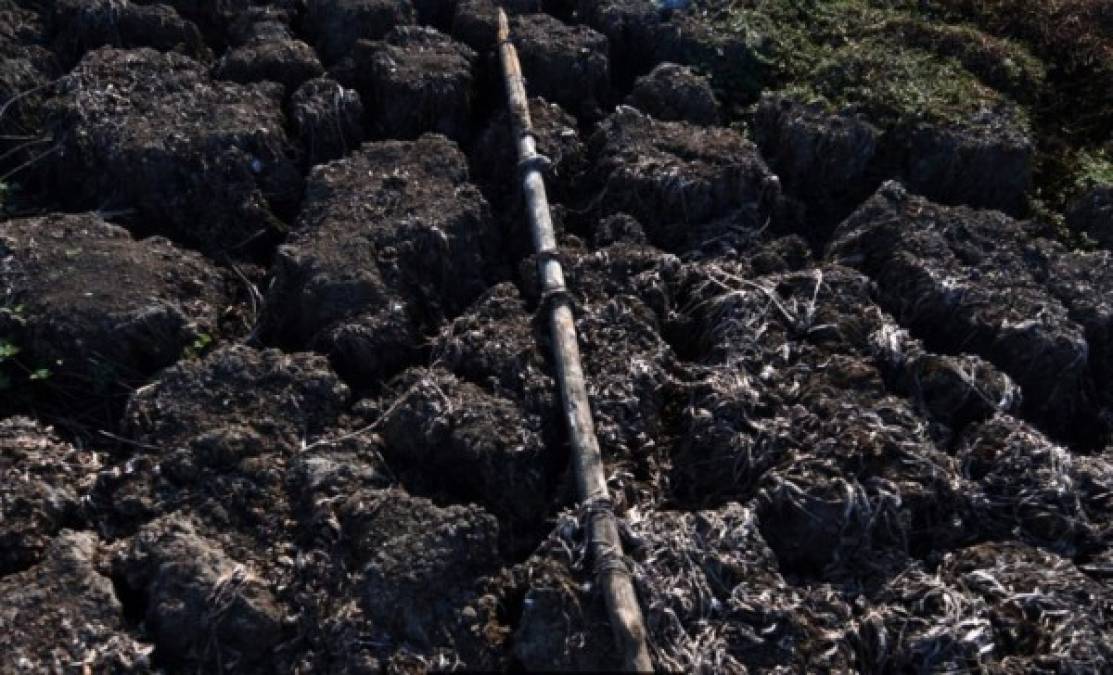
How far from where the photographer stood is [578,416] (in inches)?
136

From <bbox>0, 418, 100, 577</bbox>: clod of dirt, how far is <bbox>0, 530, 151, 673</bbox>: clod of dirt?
0.10 meters

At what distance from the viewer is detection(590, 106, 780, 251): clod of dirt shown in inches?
169

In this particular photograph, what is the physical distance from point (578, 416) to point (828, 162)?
1788 mm

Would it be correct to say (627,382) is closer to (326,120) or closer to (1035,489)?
(1035,489)

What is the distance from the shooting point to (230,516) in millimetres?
3301

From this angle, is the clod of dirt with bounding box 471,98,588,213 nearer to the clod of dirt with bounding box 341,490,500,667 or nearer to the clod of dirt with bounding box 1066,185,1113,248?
the clod of dirt with bounding box 341,490,500,667

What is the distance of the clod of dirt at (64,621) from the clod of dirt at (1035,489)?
2496 mm

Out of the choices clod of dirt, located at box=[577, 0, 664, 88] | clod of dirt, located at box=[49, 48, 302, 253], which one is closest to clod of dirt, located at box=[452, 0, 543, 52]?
clod of dirt, located at box=[577, 0, 664, 88]

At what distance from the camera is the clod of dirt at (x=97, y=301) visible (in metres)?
3.68

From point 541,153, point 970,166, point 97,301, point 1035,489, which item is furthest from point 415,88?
point 1035,489

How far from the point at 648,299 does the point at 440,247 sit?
30.4 inches

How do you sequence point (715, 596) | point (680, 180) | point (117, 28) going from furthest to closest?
point (117, 28) → point (680, 180) → point (715, 596)

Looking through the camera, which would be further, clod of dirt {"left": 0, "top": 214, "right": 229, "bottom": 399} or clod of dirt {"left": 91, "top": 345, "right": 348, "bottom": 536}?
clod of dirt {"left": 0, "top": 214, "right": 229, "bottom": 399}

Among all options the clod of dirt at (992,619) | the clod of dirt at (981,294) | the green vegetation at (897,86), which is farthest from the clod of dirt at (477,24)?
the clod of dirt at (992,619)
